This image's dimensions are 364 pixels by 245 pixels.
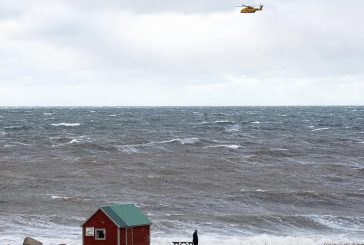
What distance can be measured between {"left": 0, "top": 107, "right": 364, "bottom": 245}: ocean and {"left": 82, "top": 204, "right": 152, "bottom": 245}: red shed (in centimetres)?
407

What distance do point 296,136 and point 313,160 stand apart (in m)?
36.3

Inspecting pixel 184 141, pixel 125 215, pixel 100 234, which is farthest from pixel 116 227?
pixel 184 141

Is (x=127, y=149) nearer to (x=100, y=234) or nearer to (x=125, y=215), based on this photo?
(x=125, y=215)

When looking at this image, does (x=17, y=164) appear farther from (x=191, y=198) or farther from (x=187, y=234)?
→ (x=187, y=234)

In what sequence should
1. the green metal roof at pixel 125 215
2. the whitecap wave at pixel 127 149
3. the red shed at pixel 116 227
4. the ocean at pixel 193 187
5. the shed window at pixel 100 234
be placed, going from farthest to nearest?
the whitecap wave at pixel 127 149 → the ocean at pixel 193 187 → the shed window at pixel 100 234 → the green metal roof at pixel 125 215 → the red shed at pixel 116 227

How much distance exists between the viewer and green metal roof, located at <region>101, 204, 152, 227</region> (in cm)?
3234

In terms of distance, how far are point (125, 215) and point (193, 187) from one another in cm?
2502

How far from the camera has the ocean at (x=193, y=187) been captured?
4122cm

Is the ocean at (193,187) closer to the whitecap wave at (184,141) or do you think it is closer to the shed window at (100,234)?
the whitecap wave at (184,141)

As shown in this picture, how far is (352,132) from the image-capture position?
422 ft

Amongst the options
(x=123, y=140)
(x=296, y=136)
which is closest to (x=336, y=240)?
(x=123, y=140)

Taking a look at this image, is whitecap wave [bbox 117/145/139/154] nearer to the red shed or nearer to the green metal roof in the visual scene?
the green metal roof

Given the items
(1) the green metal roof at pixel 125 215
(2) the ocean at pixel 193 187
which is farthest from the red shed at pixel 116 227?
(2) the ocean at pixel 193 187

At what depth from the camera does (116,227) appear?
32156mm
